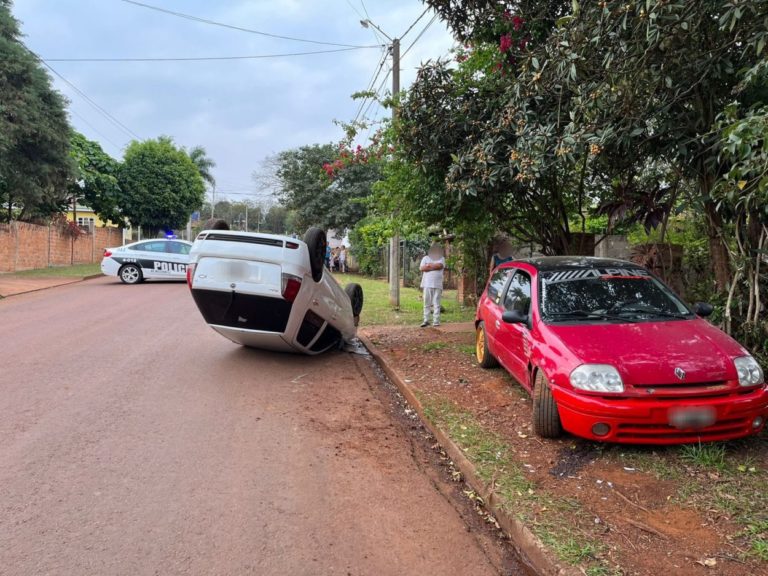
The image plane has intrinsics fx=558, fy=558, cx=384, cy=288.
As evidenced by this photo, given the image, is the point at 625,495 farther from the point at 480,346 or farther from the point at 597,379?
the point at 480,346

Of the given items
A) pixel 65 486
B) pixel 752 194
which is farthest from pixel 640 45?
pixel 65 486

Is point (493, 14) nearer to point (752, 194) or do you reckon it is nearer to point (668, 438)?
point (752, 194)

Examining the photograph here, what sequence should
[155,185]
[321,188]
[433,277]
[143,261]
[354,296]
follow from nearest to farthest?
[354,296] → [433,277] → [143,261] → [321,188] → [155,185]

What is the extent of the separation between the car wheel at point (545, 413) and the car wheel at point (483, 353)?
88.7 inches

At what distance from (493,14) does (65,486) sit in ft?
24.8

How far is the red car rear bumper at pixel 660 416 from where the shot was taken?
3.95 metres

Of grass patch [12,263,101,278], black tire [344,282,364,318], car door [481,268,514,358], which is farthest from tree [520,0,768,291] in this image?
grass patch [12,263,101,278]

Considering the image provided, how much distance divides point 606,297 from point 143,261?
1640cm

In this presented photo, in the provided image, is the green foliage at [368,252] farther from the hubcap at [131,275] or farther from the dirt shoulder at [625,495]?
the dirt shoulder at [625,495]

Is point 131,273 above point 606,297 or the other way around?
above

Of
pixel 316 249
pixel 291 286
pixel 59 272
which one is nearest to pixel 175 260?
pixel 59 272

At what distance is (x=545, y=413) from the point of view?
448 cm

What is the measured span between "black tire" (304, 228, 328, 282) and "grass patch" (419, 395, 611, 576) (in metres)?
2.63

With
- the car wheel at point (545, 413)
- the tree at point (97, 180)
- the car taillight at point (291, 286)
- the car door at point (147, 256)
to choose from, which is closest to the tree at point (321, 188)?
the tree at point (97, 180)
